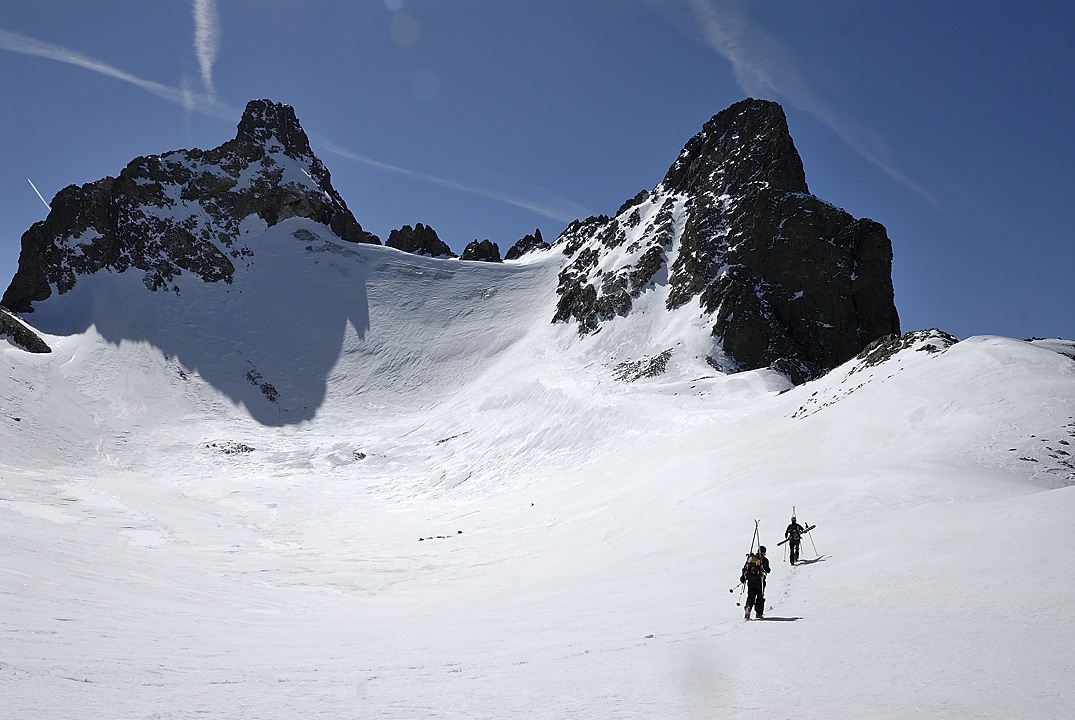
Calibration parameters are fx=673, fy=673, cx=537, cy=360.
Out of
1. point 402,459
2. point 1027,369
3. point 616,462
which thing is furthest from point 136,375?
point 1027,369

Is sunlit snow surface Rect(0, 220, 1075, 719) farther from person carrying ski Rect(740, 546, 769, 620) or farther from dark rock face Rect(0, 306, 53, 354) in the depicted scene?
dark rock face Rect(0, 306, 53, 354)

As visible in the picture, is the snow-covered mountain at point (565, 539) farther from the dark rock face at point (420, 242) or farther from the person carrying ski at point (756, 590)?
the dark rock face at point (420, 242)

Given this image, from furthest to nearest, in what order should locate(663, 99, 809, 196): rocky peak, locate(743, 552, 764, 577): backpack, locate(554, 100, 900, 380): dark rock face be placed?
locate(663, 99, 809, 196): rocky peak < locate(554, 100, 900, 380): dark rock face < locate(743, 552, 764, 577): backpack

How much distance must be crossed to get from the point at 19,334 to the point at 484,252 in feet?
225

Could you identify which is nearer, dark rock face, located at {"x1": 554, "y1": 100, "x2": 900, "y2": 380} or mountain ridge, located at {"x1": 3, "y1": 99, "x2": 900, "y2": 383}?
dark rock face, located at {"x1": 554, "y1": 100, "x2": 900, "y2": 380}

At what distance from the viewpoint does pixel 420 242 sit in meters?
120

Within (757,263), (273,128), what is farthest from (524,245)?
(757,263)

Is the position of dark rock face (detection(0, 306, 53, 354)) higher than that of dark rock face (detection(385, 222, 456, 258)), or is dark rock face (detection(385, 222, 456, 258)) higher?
dark rock face (detection(385, 222, 456, 258))

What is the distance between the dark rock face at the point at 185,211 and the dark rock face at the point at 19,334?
15139 millimetres

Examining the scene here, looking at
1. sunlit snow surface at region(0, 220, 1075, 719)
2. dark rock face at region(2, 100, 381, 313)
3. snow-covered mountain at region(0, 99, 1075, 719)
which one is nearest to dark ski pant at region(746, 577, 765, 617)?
snow-covered mountain at region(0, 99, 1075, 719)

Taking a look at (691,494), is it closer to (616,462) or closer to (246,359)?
(616,462)

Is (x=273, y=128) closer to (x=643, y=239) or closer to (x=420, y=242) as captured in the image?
(x=420, y=242)

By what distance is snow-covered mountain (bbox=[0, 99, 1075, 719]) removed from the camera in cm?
788

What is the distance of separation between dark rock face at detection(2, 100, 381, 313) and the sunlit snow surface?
2362 cm
